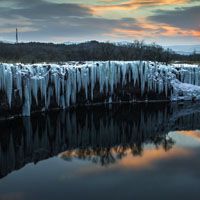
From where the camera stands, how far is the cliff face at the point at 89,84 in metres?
22.0

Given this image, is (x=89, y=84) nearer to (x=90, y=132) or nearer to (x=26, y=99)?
(x=26, y=99)

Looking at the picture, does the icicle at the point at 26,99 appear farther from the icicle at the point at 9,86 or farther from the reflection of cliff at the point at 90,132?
the icicle at the point at 9,86

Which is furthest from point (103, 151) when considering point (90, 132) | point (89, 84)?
point (89, 84)

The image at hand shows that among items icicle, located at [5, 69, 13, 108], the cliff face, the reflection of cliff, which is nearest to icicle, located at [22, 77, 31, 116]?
the cliff face

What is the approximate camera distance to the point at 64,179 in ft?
44.2

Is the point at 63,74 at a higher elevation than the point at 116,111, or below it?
higher

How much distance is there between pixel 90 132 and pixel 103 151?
331cm

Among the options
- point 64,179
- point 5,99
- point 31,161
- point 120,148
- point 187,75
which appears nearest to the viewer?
point 64,179

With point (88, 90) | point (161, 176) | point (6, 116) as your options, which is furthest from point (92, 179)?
point (88, 90)

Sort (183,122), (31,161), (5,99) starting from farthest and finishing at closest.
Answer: (183,122), (5,99), (31,161)

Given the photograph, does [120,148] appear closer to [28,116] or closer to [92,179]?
[92,179]

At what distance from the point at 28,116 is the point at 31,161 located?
727 centimetres

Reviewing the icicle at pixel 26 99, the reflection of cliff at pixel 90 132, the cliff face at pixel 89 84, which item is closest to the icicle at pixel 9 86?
the cliff face at pixel 89 84

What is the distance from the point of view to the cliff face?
72.0 feet
